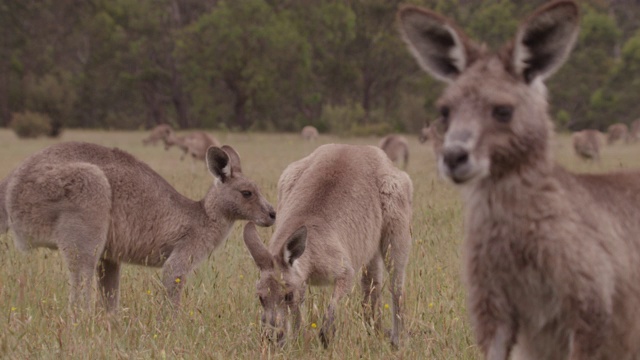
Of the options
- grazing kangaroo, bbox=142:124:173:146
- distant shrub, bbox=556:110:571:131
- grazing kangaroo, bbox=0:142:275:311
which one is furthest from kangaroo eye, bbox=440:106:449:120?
distant shrub, bbox=556:110:571:131

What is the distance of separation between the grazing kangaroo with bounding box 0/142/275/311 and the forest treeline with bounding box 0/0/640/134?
40.7 metres

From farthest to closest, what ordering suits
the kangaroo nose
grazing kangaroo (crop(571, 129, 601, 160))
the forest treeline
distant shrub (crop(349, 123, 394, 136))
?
the forest treeline < distant shrub (crop(349, 123, 394, 136)) < grazing kangaroo (crop(571, 129, 601, 160)) < the kangaroo nose

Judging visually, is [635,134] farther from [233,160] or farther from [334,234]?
[334,234]

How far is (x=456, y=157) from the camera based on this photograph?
3119 mm

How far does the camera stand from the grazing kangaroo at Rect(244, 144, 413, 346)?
488 cm

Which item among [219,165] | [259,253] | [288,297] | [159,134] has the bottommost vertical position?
[159,134]

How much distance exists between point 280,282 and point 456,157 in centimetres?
184

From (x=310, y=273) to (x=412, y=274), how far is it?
1545mm

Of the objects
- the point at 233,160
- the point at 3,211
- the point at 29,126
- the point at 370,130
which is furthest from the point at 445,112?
the point at 370,130

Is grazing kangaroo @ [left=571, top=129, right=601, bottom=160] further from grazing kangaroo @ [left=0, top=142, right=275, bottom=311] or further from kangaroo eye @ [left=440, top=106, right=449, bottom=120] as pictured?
kangaroo eye @ [left=440, top=106, right=449, bottom=120]

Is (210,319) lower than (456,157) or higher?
lower

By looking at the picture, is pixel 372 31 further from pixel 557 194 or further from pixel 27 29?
pixel 557 194

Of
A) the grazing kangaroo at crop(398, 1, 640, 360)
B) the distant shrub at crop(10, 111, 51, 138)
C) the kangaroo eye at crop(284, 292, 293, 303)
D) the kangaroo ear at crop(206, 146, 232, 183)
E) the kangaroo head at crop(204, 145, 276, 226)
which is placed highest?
the grazing kangaroo at crop(398, 1, 640, 360)

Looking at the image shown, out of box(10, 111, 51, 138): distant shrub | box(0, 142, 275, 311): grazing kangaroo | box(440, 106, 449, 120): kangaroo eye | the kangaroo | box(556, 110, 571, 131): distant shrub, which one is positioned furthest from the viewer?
box(556, 110, 571, 131): distant shrub
